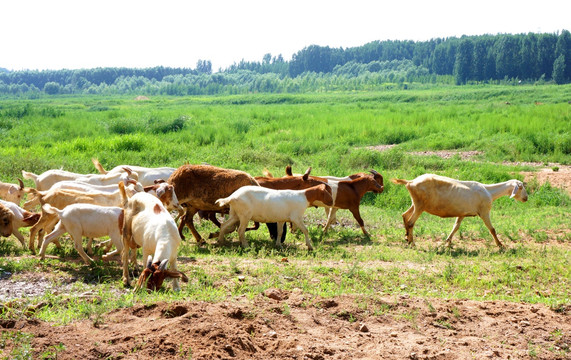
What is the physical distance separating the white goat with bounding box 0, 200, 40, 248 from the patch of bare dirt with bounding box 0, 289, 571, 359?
4253 mm

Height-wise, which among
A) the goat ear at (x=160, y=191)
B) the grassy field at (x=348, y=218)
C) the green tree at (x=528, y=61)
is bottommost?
the grassy field at (x=348, y=218)

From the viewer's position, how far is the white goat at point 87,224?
8516 mm

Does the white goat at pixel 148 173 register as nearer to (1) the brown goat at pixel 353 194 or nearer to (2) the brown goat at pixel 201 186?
(2) the brown goat at pixel 201 186

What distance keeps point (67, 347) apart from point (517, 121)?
81.8ft

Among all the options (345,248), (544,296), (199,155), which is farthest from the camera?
A: (199,155)

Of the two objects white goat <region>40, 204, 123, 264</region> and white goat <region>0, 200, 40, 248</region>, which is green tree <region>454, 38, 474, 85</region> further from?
white goat <region>40, 204, 123, 264</region>

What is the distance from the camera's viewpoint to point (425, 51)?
144 metres

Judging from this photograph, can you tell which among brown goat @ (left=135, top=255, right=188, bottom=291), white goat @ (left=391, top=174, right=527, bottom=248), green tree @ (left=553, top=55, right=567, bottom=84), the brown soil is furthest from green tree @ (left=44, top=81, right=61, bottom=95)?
brown goat @ (left=135, top=255, right=188, bottom=291)

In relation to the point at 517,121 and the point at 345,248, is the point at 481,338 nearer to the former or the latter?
the point at 345,248

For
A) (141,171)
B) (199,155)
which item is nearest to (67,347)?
(141,171)

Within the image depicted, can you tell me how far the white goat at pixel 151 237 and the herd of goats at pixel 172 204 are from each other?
1 centimetres

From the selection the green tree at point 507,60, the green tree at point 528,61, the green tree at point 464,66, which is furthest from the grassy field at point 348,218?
the green tree at point 464,66

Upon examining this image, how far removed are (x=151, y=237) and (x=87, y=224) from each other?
5.67 feet

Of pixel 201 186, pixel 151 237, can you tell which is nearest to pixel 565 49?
pixel 201 186
